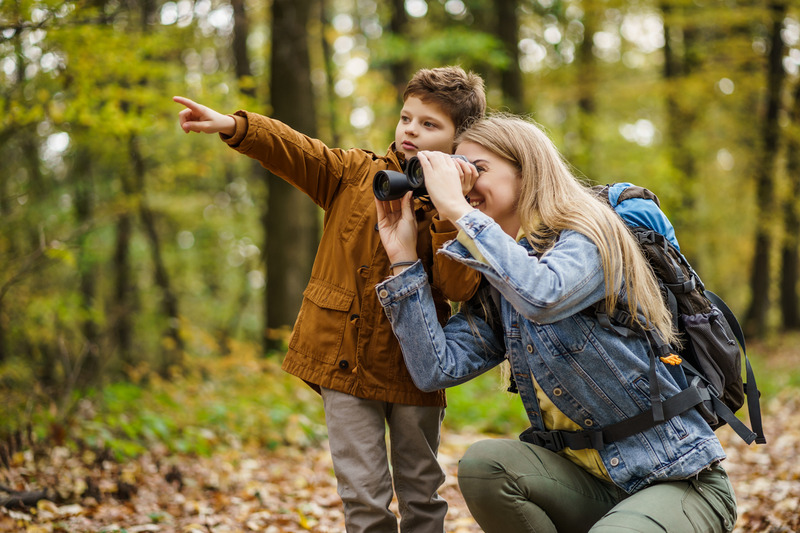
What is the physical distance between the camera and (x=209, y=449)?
495 cm

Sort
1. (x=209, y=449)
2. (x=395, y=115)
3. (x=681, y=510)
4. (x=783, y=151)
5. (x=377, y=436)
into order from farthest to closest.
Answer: (x=783, y=151) < (x=395, y=115) < (x=209, y=449) < (x=377, y=436) < (x=681, y=510)

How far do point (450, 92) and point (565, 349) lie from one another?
1133mm

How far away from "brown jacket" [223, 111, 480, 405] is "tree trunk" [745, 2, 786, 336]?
39.7 feet

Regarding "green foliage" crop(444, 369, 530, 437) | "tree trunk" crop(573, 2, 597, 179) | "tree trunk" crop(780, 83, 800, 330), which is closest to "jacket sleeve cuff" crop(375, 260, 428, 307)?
"green foliage" crop(444, 369, 530, 437)

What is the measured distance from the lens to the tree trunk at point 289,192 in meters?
7.61

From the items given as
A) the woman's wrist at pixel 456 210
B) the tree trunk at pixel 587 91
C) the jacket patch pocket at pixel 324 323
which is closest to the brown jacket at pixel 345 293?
the jacket patch pocket at pixel 324 323

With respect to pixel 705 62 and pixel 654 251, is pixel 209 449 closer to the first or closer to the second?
pixel 654 251

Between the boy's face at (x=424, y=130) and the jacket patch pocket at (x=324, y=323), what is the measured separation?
24.1 inches

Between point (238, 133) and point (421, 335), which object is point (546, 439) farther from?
point (238, 133)

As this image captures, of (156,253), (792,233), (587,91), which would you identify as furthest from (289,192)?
(792,233)

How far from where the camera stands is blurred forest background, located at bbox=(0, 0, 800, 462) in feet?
18.3

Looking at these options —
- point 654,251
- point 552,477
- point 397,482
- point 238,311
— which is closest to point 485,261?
point 654,251

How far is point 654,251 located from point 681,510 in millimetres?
779

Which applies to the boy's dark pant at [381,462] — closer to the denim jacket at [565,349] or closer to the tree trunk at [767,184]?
the denim jacket at [565,349]
